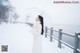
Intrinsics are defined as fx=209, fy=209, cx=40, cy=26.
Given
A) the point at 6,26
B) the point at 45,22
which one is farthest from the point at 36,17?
the point at 6,26

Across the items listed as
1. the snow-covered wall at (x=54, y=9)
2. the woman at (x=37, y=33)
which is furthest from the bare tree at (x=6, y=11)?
the woman at (x=37, y=33)

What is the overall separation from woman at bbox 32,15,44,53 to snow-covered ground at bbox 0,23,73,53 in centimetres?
9

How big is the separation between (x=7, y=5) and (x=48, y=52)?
99 cm

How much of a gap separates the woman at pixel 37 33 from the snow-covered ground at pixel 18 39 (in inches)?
3.4

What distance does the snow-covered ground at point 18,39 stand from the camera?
327cm

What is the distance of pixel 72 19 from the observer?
3412 millimetres

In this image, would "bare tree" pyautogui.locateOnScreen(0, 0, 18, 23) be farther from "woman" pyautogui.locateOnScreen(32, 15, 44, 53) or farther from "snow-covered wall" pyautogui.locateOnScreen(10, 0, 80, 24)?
"woman" pyautogui.locateOnScreen(32, 15, 44, 53)

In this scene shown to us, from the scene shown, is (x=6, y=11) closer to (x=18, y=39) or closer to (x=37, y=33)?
(x=18, y=39)

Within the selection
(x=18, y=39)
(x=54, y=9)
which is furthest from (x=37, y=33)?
(x=54, y=9)

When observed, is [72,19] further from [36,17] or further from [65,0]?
[36,17]

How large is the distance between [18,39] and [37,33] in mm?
352

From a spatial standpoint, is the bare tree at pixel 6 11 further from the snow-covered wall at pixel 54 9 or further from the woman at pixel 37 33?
the woman at pixel 37 33

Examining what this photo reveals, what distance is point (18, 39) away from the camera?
3.32 meters

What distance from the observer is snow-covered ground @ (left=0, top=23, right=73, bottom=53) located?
327 cm
